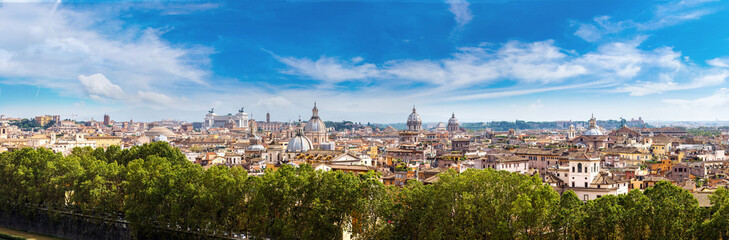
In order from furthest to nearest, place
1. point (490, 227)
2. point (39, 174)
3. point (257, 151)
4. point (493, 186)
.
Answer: point (257, 151)
point (39, 174)
point (493, 186)
point (490, 227)

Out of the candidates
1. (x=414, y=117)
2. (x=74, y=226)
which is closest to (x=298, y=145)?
(x=74, y=226)

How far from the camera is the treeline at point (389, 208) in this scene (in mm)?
26844

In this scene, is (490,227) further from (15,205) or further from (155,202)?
(15,205)

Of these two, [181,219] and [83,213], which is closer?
[181,219]

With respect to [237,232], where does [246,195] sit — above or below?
above

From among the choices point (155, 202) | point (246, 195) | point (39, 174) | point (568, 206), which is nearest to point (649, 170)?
point (568, 206)

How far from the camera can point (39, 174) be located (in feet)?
143

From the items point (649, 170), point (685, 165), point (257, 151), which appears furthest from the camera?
point (257, 151)

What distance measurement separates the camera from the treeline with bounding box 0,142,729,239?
88.1ft

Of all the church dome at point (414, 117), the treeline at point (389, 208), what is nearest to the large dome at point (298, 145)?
the treeline at point (389, 208)

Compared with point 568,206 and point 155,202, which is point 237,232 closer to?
point 155,202

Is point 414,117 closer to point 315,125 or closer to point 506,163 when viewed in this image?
point 315,125

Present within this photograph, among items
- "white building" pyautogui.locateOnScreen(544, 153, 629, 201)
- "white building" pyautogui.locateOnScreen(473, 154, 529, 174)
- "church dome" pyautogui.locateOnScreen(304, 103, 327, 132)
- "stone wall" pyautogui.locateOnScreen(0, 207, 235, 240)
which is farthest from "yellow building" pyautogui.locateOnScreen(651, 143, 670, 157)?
"stone wall" pyautogui.locateOnScreen(0, 207, 235, 240)

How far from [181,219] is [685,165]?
5269 cm
